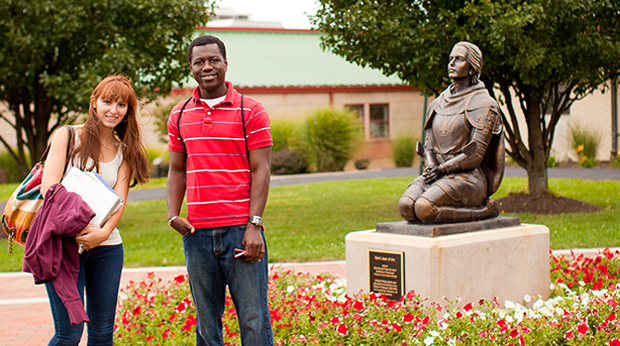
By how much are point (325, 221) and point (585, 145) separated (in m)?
13.8

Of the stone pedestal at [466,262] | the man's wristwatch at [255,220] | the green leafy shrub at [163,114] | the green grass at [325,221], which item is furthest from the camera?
the green leafy shrub at [163,114]

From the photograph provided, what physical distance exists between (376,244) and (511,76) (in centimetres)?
756

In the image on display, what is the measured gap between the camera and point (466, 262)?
547cm

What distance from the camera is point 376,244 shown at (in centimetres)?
572

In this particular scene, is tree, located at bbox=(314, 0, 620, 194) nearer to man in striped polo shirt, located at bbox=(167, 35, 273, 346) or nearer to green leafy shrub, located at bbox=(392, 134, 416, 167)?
man in striped polo shirt, located at bbox=(167, 35, 273, 346)

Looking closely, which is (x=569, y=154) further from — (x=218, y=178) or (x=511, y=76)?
(x=218, y=178)

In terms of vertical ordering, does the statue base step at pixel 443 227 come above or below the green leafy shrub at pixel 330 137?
below

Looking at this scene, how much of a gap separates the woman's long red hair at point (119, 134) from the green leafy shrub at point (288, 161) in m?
20.9

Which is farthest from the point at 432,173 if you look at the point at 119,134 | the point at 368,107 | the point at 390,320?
the point at 368,107

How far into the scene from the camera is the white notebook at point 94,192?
3.54 metres

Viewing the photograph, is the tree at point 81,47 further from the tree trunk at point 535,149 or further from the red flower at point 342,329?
the red flower at point 342,329

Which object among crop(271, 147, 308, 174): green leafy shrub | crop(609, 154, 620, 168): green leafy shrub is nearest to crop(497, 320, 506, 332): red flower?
crop(609, 154, 620, 168): green leafy shrub

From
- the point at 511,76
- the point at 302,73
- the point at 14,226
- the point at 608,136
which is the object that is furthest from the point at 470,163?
the point at 302,73

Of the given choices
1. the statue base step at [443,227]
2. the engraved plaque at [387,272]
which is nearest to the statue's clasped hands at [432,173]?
the statue base step at [443,227]
